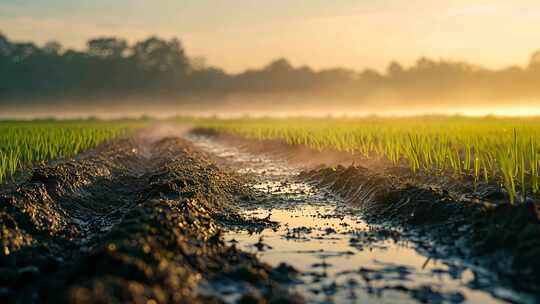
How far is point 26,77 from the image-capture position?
77750 millimetres

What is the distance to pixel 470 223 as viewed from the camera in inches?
187

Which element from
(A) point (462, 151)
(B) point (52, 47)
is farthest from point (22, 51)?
(A) point (462, 151)

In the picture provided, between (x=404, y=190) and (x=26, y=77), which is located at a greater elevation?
(x=26, y=77)

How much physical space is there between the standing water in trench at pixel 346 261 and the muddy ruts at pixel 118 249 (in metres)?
0.22

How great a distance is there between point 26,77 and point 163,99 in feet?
64.2

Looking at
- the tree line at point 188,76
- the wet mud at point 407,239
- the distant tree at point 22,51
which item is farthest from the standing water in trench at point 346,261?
the distant tree at point 22,51

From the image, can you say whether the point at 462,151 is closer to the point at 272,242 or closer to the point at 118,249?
the point at 272,242

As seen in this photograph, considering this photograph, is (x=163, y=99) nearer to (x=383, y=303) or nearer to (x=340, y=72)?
(x=340, y=72)

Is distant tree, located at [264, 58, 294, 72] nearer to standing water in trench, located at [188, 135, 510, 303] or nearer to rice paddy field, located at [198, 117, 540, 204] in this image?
rice paddy field, located at [198, 117, 540, 204]

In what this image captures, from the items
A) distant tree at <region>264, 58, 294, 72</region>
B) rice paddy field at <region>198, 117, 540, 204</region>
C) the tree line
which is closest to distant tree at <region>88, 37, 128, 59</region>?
the tree line

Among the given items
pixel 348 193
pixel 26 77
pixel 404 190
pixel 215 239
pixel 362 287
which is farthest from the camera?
pixel 26 77

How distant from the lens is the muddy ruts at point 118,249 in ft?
9.82

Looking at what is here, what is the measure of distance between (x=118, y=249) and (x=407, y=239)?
255 centimetres

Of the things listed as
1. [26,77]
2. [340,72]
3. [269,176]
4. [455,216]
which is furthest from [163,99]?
[455,216]
